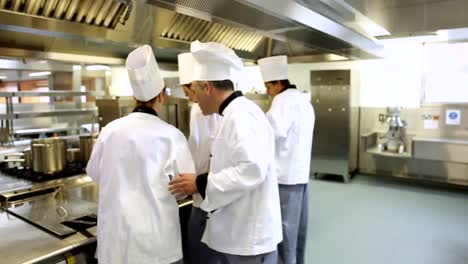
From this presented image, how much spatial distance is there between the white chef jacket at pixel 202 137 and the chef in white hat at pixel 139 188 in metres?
0.47

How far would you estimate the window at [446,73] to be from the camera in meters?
5.00

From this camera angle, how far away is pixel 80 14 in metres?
2.13

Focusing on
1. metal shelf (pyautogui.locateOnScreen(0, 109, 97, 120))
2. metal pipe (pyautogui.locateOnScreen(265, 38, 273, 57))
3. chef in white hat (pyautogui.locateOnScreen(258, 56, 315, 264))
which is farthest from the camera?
metal pipe (pyautogui.locateOnScreen(265, 38, 273, 57))

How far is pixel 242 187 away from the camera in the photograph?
1368 mm

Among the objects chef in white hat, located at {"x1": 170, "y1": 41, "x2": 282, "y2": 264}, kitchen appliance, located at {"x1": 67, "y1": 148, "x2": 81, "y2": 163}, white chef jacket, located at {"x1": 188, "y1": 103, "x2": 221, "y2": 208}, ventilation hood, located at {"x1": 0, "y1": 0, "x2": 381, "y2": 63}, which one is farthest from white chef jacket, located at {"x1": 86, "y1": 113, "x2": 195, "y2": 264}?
kitchen appliance, located at {"x1": 67, "y1": 148, "x2": 81, "y2": 163}

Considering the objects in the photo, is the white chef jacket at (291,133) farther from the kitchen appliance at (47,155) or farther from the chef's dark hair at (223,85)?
the kitchen appliance at (47,155)

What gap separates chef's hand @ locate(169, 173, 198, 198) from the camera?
138 cm

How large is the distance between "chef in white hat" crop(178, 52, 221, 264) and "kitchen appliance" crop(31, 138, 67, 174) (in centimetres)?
96

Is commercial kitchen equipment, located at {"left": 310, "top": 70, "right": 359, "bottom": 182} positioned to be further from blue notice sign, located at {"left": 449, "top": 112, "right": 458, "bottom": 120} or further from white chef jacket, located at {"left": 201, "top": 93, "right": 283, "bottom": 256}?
white chef jacket, located at {"left": 201, "top": 93, "right": 283, "bottom": 256}

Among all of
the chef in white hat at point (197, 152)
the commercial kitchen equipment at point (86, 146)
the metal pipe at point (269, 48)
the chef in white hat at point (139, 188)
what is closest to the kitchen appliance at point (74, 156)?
the commercial kitchen equipment at point (86, 146)

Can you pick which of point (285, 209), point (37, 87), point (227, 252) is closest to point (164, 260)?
point (227, 252)

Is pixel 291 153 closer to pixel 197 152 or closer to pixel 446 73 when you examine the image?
pixel 197 152

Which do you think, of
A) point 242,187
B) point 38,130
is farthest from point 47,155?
point 38,130

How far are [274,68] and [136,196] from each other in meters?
1.68
